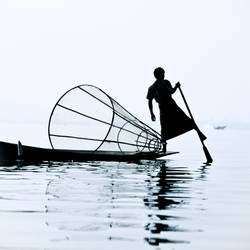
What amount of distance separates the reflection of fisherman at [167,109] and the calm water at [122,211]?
10.3 feet

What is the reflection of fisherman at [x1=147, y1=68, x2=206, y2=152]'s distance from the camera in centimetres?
1747

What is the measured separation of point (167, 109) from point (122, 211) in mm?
9109

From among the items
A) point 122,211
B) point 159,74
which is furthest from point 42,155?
point 122,211

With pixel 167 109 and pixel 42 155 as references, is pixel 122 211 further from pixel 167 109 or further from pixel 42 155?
pixel 167 109

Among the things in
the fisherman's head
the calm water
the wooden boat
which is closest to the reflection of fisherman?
the fisherman's head

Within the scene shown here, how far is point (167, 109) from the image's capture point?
17.7m

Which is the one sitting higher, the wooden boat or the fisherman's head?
the fisherman's head

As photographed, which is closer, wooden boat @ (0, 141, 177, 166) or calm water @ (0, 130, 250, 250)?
calm water @ (0, 130, 250, 250)

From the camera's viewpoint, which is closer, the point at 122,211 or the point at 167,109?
the point at 122,211

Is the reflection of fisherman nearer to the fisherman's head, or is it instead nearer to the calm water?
the fisherman's head

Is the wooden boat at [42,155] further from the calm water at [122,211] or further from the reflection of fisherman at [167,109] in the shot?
the calm water at [122,211]

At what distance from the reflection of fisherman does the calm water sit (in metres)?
3.13

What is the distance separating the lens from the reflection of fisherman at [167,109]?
17469 mm

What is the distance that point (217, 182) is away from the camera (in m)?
13.9
